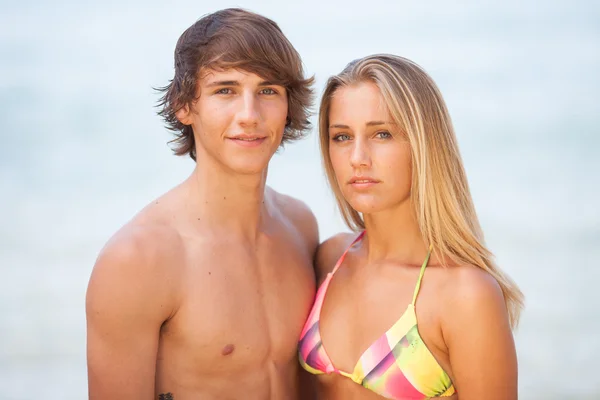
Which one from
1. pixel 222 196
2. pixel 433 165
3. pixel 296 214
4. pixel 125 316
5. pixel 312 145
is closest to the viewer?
pixel 125 316

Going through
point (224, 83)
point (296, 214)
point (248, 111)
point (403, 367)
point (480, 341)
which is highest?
point (224, 83)

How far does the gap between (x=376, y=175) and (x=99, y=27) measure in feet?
38.4

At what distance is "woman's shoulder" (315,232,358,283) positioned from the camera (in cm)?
422

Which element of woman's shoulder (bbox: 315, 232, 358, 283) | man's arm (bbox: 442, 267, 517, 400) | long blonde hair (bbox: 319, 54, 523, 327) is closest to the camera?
man's arm (bbox: 442, 267, 517, 400)

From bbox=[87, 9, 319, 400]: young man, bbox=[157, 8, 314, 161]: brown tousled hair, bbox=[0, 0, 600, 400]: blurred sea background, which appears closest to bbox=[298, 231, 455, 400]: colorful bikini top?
bbox=[87, 9, 319, 400]: young man

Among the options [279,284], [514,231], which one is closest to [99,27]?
[514,231]

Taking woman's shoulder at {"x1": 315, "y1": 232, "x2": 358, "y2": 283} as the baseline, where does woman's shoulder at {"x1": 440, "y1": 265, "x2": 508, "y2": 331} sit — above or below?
below

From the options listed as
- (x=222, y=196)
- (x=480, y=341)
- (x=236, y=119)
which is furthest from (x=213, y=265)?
(x=480, y=341)

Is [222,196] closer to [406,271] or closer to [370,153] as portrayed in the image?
[370,153]

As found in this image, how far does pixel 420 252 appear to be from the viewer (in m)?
3.73

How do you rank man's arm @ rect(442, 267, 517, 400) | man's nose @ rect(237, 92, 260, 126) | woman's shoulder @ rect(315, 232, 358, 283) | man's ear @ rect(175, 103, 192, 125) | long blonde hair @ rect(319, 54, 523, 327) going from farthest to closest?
1. woman's shoulder @ rect(315, 232, 358, 283)
2. man's ear @ rect(175, 103, 192, 125)
3. man's nose @ rect(237, 92, 260, 126)
4. long blonde hair @ rect(319, 54, 523, 327)
5. man's arm @ rect(442, 267, 517, 400)

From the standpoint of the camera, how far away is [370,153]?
3602 millimetres

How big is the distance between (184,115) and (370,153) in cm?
91

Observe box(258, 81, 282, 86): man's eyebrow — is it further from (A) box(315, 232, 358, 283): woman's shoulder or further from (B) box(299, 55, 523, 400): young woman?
(A) box(315, 232, 358, 283): woman's shoulder
